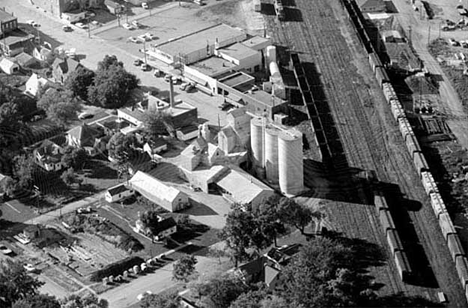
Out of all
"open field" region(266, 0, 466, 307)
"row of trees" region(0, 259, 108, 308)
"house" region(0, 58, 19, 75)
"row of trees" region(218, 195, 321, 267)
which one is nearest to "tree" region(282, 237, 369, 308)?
"open field" region(266, 0, 466, 307)

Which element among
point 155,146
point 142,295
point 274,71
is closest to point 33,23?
point 274,71

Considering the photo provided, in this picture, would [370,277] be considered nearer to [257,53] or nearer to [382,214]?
[382,214]

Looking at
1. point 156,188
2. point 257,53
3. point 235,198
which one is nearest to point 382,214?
point 235,198

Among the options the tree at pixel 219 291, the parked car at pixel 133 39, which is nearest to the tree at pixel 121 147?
the tree at pixel 219 291

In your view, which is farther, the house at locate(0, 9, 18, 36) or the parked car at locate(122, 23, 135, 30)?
the parked car at locate(122, 23, 135, 30)

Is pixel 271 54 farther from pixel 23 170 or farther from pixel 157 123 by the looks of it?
pixel 23 170

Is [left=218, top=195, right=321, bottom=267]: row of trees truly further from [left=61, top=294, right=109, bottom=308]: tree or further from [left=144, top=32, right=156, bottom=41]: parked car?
[left=144, top=32, right=156, bottom=41]: parked car

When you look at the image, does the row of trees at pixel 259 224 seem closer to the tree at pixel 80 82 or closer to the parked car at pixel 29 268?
the parked car at pixel 29 268
